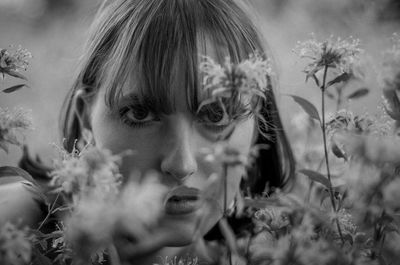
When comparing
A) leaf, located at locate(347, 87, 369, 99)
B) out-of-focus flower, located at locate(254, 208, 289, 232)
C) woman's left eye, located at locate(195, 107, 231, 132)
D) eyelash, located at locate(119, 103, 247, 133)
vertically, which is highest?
leaf, located at locate(347, 87, 369, 99)

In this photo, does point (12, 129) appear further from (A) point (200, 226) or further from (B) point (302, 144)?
(B) point (302, 144)

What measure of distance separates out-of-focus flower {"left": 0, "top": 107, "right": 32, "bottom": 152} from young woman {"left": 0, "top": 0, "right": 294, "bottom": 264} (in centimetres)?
11

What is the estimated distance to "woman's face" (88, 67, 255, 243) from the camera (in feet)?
2.13

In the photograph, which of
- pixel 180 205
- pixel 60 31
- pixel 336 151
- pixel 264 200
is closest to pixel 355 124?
pixel 336 151

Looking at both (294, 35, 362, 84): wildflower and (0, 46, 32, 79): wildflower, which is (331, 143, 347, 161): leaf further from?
(0, 46, 32, 79): wildflower

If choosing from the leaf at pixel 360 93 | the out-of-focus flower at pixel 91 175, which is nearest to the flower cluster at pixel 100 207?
the out-of-focus flower at pixel 91 175

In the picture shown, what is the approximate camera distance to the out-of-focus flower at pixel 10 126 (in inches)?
18.0

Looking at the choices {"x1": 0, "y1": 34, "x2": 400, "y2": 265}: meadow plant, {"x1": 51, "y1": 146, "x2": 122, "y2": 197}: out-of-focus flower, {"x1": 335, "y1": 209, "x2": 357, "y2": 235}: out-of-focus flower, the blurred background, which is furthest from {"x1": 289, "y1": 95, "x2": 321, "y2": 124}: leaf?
the blurred background

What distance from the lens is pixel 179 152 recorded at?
0.63m

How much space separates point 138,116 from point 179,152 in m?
0.13

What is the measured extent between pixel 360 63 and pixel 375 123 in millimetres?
71

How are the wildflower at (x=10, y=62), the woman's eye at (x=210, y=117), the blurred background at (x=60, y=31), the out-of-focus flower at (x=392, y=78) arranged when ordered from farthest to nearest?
the blurred background at (x=60, y=31)
the woman's eye at (x=210, y=117)
the wildflower at (x=10, y=62)
the out-of-focus flower at (x=392, y=78)

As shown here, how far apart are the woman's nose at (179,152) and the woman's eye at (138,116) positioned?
51 mm

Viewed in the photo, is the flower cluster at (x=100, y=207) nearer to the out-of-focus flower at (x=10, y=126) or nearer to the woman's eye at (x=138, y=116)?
the out-of-focus flower at (x=10, y=126)
